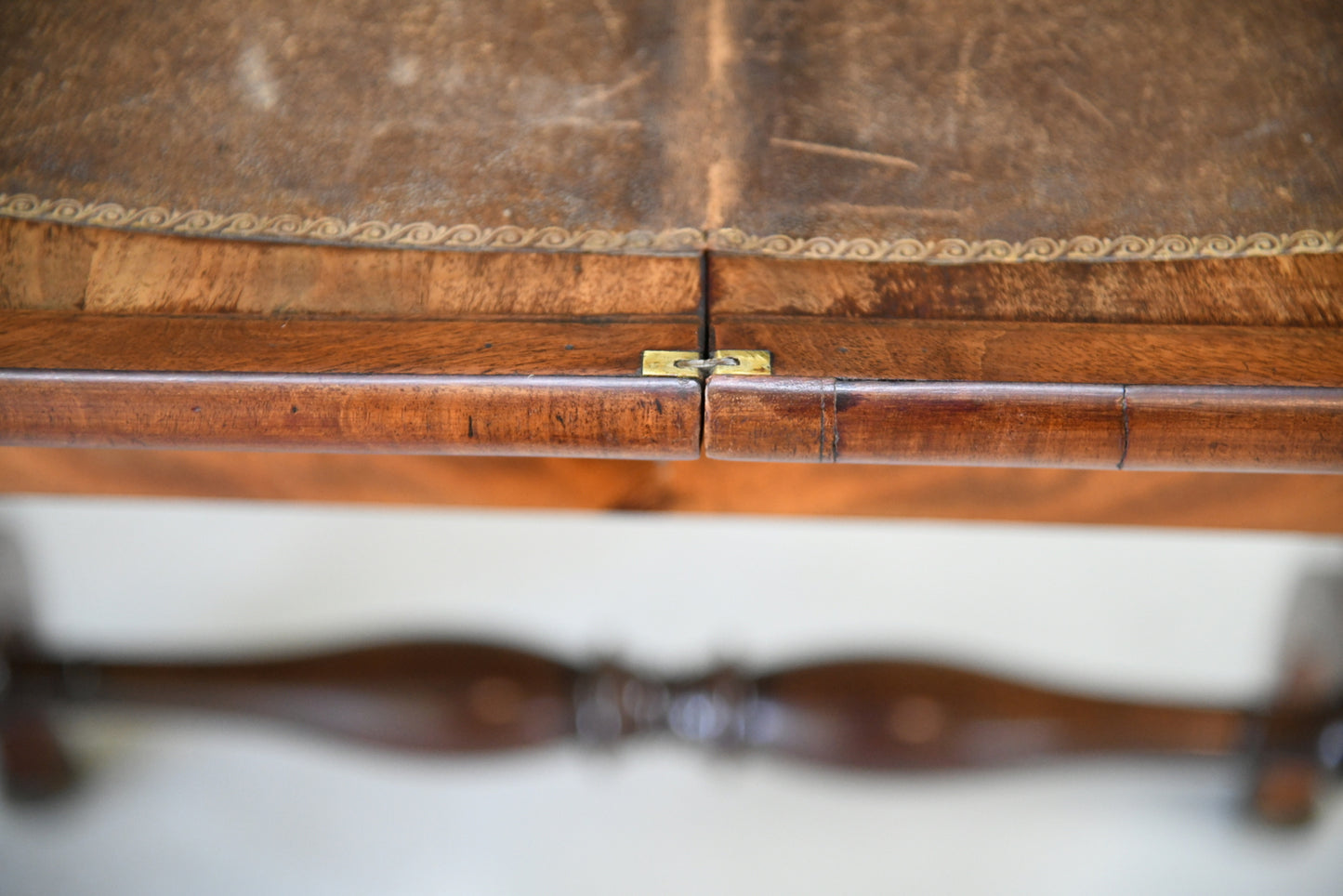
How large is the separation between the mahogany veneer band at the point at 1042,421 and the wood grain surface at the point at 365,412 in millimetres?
37

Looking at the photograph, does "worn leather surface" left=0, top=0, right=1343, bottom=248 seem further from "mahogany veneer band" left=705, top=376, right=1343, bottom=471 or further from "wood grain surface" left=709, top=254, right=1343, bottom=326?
"mahogany veneer band" left=705, top=376, right=1343, bottom=471

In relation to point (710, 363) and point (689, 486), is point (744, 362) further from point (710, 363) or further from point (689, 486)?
point (689, 486)

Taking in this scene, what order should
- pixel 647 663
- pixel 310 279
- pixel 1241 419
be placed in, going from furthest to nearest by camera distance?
pixel 647 663
pixel 310 279
pixel 1241 419

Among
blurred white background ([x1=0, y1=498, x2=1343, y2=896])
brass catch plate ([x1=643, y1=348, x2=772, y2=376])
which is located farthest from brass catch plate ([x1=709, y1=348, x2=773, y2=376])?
blurred white background ([x1=0, y1=498, x2=1343, y2=896])

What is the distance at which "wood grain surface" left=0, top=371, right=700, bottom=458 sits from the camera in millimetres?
551

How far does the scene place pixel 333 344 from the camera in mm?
586

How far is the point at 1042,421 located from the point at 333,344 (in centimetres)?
36

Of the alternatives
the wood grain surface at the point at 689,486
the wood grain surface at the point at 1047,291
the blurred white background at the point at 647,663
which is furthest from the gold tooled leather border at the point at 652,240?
the blurred white background at the point at 647,663

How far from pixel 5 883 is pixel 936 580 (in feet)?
4.16

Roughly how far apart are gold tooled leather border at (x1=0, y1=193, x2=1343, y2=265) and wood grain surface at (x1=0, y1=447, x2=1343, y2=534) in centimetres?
12

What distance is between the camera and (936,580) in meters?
1.71

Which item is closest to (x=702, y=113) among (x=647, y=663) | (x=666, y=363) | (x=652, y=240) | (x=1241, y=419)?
(x=652, y=240)

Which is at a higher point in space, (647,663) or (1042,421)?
(1042,421)

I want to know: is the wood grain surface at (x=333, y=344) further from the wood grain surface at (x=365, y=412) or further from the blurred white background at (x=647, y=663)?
the blurred white background at (x=647, y=663)
